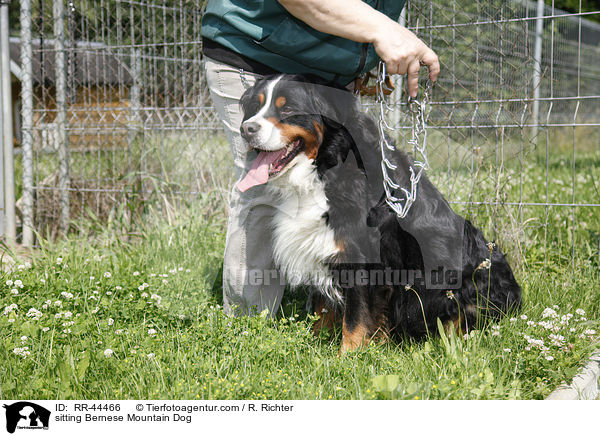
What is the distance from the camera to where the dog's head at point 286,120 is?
2311mm

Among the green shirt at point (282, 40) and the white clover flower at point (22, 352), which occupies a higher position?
the green shirt at point (282, 40)

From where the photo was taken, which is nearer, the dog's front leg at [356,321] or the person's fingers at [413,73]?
the person's fingers at [413,73]

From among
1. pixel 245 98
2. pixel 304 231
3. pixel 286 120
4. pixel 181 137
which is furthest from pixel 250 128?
pixel 181 137

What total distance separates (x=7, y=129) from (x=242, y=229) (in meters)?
2.76

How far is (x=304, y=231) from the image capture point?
2518mm

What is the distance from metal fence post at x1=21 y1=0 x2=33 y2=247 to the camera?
451cm

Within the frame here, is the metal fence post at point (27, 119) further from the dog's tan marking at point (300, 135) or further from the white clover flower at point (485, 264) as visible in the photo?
the white clover flower at point (485, 264)

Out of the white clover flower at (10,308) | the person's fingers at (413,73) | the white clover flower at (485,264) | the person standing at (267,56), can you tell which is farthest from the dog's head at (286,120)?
the white clover flower at (10,308)

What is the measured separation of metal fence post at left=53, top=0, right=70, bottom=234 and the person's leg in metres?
2.39

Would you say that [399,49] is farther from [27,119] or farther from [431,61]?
[27,119]

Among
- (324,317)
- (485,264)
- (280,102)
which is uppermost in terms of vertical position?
(280,102)

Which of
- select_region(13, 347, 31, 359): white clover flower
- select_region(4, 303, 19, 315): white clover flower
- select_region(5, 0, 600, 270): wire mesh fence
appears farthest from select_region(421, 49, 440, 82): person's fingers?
select_region(4, 303, 19, 315): white clover flower
